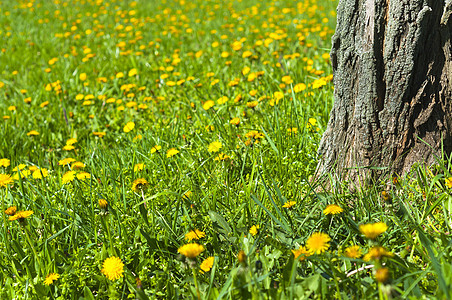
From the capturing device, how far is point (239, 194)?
211 cm

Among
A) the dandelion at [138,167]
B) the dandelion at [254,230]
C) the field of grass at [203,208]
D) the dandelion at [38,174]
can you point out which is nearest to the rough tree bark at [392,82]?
the field of grass at [203,208]

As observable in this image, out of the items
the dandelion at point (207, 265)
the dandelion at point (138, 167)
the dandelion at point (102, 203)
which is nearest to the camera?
the dandelion at point (207, 265)

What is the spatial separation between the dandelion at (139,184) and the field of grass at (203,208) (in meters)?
0.02

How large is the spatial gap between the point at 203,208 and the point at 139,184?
12.3 inches

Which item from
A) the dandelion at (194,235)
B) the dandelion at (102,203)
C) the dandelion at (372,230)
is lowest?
the dandelion at (194,235)

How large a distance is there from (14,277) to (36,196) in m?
0.64

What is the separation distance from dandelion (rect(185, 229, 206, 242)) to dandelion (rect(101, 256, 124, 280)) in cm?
28

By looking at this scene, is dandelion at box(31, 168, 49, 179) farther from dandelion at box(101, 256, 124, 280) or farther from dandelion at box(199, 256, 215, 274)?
dandelion at box(199, 256, 215, 274)

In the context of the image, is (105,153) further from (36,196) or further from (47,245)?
(47,245)

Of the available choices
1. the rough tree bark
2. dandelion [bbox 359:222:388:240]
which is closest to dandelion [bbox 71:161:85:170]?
the rough tree bark

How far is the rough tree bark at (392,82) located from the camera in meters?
1.84

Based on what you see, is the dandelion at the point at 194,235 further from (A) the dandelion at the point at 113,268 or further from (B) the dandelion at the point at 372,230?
(B) the dandelion at the point at 372,230

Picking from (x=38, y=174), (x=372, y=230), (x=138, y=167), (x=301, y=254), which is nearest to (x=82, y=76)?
(x=38, y=174)

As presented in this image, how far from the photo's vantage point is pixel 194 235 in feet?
5.81
